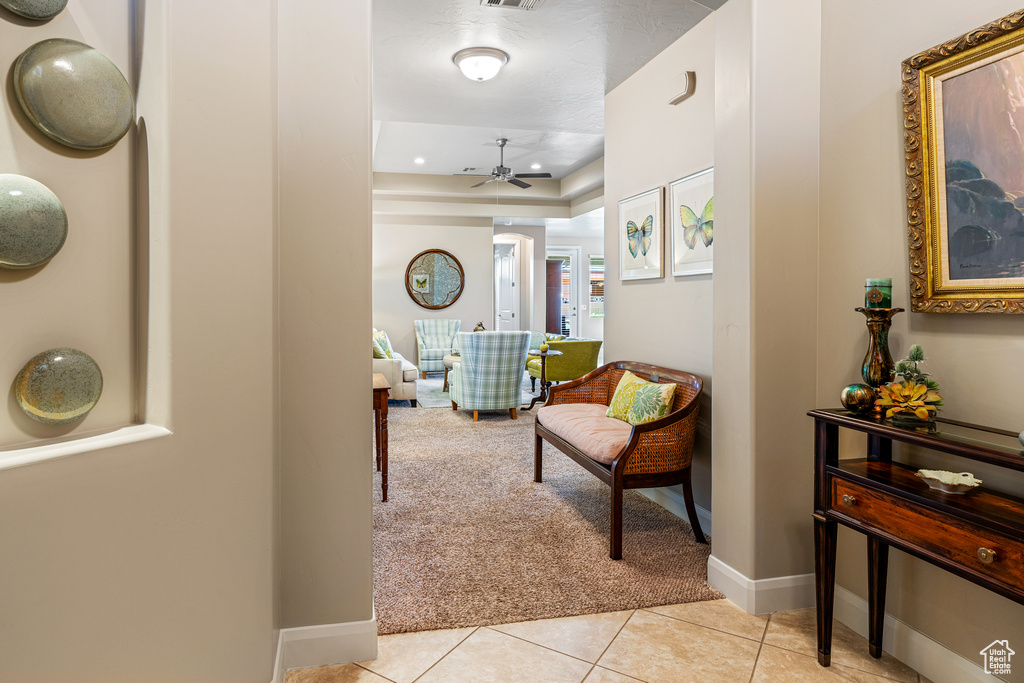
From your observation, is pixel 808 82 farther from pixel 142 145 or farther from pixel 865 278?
pixel 142 145

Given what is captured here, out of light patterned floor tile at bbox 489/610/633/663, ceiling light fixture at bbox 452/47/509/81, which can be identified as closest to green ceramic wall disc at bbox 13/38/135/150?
light patterned floor tile at bbox 489/610/633/663

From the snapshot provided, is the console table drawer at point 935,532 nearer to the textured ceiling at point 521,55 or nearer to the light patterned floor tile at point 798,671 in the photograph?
the light patterned floor tile at point 798,671

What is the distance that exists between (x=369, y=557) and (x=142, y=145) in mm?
1364

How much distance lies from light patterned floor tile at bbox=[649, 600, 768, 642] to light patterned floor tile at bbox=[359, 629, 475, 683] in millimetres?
793

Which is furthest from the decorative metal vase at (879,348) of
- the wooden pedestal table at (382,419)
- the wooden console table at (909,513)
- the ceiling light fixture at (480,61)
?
the ceiling light fixture at (480,61)

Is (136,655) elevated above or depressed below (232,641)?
above

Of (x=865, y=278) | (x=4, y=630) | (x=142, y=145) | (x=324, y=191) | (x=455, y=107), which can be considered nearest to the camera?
(x=4, y=630)

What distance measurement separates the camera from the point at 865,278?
204 cm

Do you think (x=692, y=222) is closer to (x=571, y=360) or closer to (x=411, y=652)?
(x=411, y=652)

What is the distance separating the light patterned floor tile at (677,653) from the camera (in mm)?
1834

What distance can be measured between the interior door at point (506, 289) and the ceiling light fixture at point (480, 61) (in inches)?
278

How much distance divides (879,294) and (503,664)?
1.69 m

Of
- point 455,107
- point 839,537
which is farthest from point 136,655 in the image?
point 455,107

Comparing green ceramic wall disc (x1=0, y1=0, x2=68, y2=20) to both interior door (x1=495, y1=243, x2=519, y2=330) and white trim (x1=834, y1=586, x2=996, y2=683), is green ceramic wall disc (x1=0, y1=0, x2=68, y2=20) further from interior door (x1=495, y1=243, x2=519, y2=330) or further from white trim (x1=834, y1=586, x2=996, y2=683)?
interior door (x1=495, y1=243, x2=519, y2=330)
